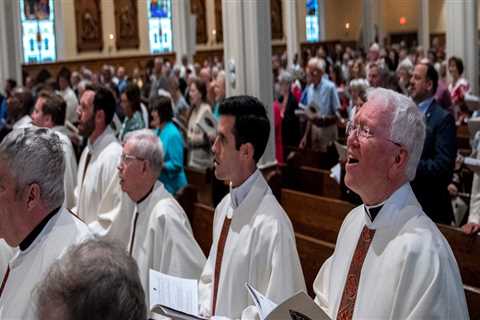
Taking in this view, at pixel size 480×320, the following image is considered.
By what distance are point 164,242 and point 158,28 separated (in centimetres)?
2094

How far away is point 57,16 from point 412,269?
69.1ft

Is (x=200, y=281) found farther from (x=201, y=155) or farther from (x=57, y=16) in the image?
(x=57, y=16)

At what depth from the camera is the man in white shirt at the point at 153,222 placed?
4.03 meters

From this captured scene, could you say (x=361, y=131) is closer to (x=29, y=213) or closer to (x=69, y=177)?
(x=29, y=213)

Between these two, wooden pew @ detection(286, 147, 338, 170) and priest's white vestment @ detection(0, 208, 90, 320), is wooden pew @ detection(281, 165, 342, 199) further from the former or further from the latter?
priest's white vestment @ detection(0, 208, 90, 320)

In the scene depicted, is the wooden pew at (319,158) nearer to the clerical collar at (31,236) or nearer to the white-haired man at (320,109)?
the white-haired man at (320,109)

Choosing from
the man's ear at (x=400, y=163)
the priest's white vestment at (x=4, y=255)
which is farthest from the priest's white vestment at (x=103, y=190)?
the man's ear at (x=400, y=163)

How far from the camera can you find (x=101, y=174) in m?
5.37

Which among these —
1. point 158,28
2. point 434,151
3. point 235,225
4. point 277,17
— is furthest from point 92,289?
point 277,17

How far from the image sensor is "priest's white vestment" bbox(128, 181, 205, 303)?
402 centimetres

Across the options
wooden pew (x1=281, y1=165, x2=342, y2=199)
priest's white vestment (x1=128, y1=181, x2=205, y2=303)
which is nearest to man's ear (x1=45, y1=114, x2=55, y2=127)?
wooden pew (x1=281, y1=165, x2=342, y2=199)

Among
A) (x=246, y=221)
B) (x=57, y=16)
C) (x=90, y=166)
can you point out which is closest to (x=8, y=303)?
(x=246, y=221)

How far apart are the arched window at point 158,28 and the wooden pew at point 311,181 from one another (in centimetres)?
1706

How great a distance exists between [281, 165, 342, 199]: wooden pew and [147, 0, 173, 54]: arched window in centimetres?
1706
